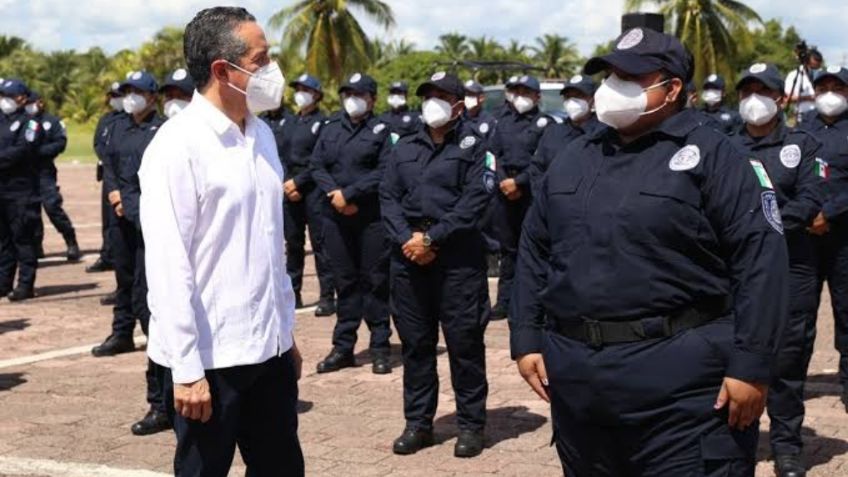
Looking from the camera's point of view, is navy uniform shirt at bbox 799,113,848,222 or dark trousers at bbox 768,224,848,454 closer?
dark trousers at bbox 768,224,848,454

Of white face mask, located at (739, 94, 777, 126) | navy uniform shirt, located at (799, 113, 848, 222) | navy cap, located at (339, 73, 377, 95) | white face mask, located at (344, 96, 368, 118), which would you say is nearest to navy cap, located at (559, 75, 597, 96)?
navy cap, located at (339, 73, 377, 95)

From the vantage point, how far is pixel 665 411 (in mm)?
3420

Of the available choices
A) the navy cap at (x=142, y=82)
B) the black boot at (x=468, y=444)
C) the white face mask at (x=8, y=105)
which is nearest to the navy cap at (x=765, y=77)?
the black boot at (x=468, y=444)

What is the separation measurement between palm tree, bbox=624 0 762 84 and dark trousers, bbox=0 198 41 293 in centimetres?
3298

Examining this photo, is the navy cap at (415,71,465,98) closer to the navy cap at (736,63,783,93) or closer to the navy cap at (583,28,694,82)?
the navy cap at (736,63,783,93)

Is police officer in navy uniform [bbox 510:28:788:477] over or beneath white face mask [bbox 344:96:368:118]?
beneath

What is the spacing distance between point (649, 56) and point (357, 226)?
5.47 meters

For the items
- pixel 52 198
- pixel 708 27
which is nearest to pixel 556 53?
pixel 708 27

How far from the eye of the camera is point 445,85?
6.64 meters

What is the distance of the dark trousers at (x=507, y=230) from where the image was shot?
36.2ft

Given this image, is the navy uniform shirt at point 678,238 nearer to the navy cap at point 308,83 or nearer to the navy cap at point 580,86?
the navy cap at point 580,86

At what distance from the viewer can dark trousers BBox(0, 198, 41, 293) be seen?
12.0m

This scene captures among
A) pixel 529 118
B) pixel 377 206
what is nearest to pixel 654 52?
pixel 377 206

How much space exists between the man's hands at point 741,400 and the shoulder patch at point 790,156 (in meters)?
2.86
